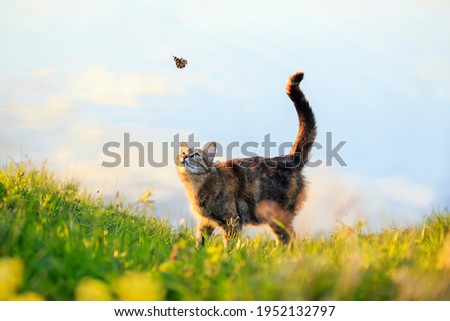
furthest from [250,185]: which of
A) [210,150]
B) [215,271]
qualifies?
[215,271]

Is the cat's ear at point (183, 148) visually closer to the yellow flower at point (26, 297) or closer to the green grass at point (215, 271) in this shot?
the green grass at point (215, 271)

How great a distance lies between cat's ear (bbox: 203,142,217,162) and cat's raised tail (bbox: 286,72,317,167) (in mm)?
1423

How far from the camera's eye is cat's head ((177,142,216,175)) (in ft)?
28.7

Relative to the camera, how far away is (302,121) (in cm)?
897

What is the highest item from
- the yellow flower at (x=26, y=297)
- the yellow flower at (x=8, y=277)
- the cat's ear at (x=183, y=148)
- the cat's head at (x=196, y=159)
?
the cat's ear at (x=183, y=148)

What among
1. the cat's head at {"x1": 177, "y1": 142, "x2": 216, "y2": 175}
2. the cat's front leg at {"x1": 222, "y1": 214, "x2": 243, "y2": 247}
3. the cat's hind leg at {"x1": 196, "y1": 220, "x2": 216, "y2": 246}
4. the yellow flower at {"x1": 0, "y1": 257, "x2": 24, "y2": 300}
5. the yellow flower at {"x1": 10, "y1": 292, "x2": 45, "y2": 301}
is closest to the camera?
the yellow flower at {"x1": 0, "y1": 257, "x2": 24, "y2": 300}

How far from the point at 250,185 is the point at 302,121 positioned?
4.58ft

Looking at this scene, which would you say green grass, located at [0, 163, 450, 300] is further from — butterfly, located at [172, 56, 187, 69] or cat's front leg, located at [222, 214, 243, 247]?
butterfly, located at [172, 56, 187, 69]

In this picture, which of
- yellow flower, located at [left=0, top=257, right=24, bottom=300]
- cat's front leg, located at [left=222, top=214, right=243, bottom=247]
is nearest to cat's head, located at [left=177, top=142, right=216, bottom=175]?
cat's front leg, located at [left=222, top=214, right=243, bottom=247]

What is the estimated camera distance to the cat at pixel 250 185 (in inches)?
340

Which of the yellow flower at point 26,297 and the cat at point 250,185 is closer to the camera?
the yellow flower at point 26,297

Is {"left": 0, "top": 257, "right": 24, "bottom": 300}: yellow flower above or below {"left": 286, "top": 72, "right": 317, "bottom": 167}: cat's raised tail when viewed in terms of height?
below

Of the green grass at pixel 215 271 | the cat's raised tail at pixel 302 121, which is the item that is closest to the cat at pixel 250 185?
the cat's raised tail at pixel 302 121
